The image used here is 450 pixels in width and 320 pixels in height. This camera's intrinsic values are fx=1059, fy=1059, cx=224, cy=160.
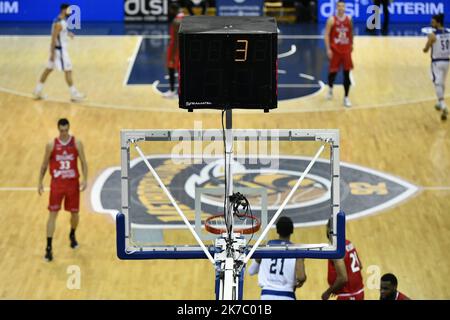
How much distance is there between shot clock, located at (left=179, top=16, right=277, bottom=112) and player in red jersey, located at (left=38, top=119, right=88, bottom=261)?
162 inches

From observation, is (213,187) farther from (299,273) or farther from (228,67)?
(228,67)

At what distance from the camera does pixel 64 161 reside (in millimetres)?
11289

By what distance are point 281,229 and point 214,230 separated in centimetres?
127

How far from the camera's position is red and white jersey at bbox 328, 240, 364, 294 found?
9305 millimetres

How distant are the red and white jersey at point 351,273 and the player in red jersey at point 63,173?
323cm

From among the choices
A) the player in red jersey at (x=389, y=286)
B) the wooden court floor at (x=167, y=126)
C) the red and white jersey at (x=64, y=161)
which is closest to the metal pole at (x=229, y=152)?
the player in red jersey at (x=389, y=286)

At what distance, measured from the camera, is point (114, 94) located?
17.7m

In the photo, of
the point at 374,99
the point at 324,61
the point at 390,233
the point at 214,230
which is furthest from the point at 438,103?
the point at 214,230

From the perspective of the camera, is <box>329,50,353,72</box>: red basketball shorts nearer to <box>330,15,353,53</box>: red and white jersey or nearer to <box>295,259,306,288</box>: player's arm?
<box>330,15,353,53</box>: red and white jersey

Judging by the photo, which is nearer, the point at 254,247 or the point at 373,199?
the point at 254,247

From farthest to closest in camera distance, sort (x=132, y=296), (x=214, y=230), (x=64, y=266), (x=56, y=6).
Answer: (x=56, y=6) → (x=64, y=266) → (x=132, y=296) → (x=214, y=230)

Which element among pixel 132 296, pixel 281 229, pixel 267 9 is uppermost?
pixel 267 9

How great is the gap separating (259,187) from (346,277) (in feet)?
13.4

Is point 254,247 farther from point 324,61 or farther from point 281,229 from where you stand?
point 324,61
